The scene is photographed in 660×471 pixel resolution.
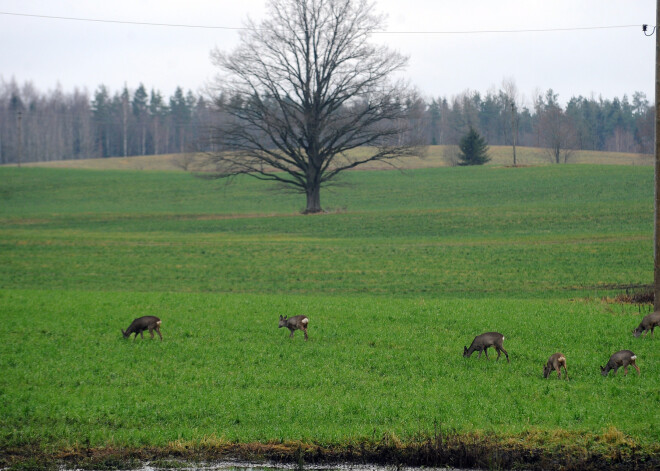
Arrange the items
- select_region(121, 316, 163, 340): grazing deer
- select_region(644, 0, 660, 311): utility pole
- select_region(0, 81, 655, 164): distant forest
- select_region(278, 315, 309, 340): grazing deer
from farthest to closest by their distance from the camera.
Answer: select_region(0, 81, 655, 164): distant forest, select_region(644, 0, 660, 311): utility pole, select_region(121, 316, 163, 340): grazing deer, select_region(278, 315, 309, 340): grazing deer

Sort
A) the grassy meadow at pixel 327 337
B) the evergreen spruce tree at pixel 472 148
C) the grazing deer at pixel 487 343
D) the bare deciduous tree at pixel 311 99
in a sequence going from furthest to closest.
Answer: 1. the evergreen spruce tree at pixel 472 148
2. the bare deciduous tree at pixel 311 99
3. the grazing deer at pixel 487 343
4. the grassy meadow at pixel 327 337

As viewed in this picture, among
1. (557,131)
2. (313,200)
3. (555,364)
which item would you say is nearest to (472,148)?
(557,131)

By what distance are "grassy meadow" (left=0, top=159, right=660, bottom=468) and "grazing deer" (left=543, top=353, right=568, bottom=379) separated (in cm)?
25

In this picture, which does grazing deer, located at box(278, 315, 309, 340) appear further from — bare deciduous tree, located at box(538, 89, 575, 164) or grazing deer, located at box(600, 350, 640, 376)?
bare deciduous tree, located at box(538, 89, 575, 164)

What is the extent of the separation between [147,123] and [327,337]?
174587 millimetres

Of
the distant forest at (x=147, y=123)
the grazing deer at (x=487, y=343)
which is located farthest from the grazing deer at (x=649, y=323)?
the distant forest at (x=147, y=123)

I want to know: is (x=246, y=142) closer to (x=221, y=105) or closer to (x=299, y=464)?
(x=221, y=105)

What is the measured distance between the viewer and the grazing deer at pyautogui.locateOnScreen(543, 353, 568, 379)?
427 inches

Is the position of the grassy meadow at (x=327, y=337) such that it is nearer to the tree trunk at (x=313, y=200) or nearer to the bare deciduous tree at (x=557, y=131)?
the tree trunk at (x=313, y=200)

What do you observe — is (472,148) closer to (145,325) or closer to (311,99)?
(311,99)

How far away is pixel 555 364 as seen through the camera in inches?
430

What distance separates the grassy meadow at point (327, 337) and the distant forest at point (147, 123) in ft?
407

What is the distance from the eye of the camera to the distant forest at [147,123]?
536 ft

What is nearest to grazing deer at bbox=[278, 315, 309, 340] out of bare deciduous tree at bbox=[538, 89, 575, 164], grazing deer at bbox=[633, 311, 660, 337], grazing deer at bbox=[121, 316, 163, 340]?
grazing deer at bbox=[121, 316, 163, 340]
